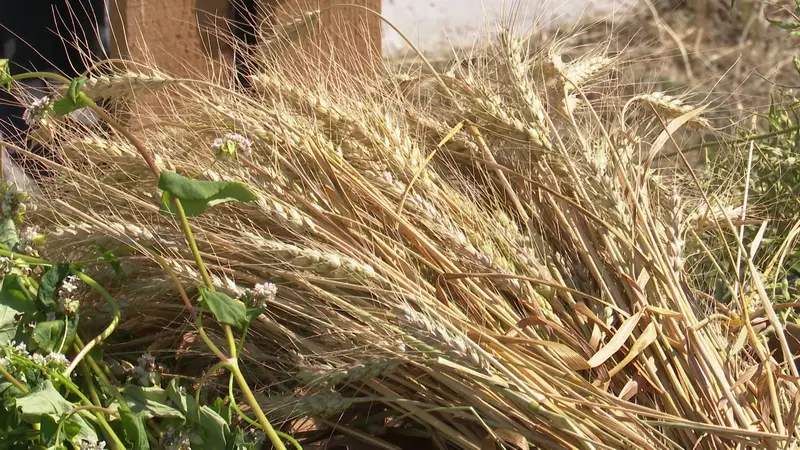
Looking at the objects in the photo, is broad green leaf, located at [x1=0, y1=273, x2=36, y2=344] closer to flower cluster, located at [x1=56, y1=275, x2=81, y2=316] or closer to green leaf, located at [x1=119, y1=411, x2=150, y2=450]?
flower cluster, located at [x1=56, y1=275, x2=81, y2=316]

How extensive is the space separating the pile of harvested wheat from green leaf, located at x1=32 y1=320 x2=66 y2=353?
118 millimetres

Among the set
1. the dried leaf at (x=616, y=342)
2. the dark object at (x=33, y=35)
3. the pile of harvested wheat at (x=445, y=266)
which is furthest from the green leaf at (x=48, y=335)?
the dark object at (x=33, y=35)

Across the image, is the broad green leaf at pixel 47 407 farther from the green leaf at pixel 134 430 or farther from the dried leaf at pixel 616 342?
the dried leaf at pixel 616 342

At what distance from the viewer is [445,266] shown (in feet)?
3.51

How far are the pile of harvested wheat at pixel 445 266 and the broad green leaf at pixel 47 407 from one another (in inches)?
7.1

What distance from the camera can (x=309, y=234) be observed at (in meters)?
1.07

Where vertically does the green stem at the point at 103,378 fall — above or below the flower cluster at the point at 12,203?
below

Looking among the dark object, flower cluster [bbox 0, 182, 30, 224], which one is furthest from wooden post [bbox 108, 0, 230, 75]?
flower cluster [bbox 0, 182, 30, 224]

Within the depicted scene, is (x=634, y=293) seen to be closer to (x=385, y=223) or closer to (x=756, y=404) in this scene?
(x=756, y=404)

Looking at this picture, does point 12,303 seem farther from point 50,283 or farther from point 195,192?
point 195,192

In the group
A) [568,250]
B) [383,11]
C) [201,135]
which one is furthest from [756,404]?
[383,11]

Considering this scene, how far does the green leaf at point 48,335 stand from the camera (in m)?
0.97

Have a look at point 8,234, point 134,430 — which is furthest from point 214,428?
point 8,234

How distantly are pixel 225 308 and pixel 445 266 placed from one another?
0.32m
